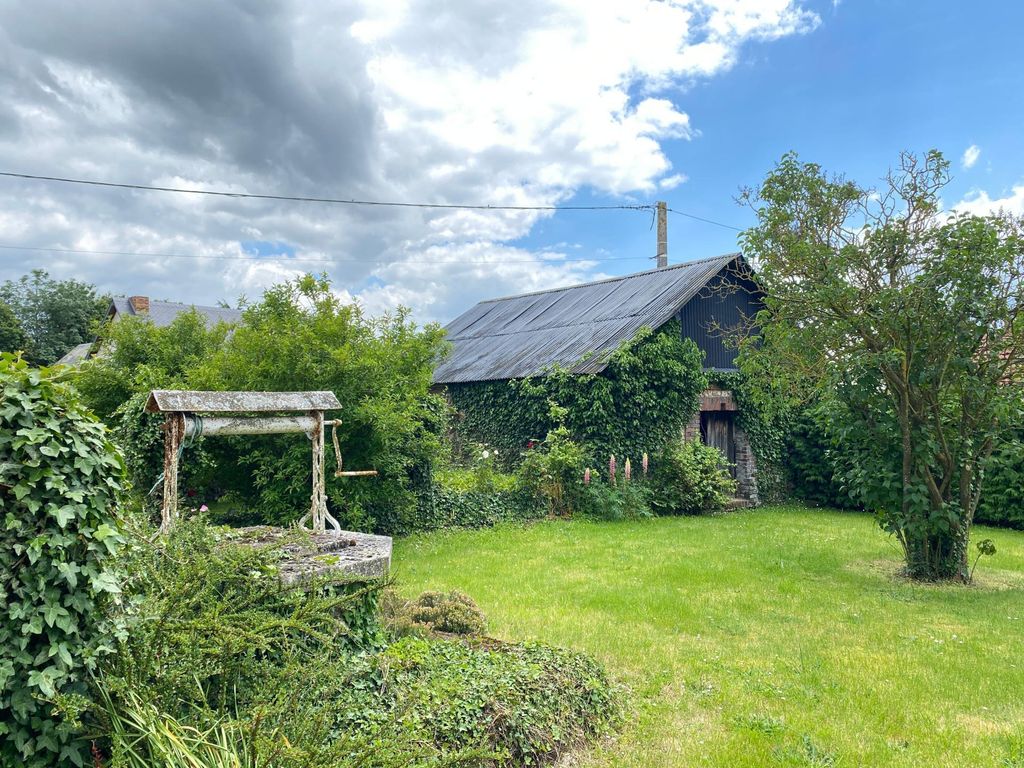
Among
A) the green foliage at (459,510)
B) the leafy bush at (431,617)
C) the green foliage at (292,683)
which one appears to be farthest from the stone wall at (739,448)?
the green foliage at (292,683)

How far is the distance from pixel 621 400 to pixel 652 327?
1592 mm

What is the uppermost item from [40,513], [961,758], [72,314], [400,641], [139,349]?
[72,314]

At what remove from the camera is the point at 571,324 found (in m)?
16.7

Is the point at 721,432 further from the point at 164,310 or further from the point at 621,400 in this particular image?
the point at 164,310

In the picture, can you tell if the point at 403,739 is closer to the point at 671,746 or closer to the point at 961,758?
the point at 671,746

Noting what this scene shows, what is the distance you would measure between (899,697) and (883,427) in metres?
4.04

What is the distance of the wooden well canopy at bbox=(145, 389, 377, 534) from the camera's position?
15.1ft

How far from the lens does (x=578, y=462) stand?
12.5 meters

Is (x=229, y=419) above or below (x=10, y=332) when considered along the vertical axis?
below

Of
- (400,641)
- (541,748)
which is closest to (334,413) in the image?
(400,641)

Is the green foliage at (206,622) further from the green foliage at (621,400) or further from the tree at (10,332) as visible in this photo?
the tree at (10,332)

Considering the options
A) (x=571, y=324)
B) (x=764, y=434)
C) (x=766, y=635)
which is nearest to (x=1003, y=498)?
(x=764, y=434)

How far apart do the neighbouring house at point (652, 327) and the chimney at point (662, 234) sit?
4722 millimetres

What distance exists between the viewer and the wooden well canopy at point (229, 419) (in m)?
4.61
